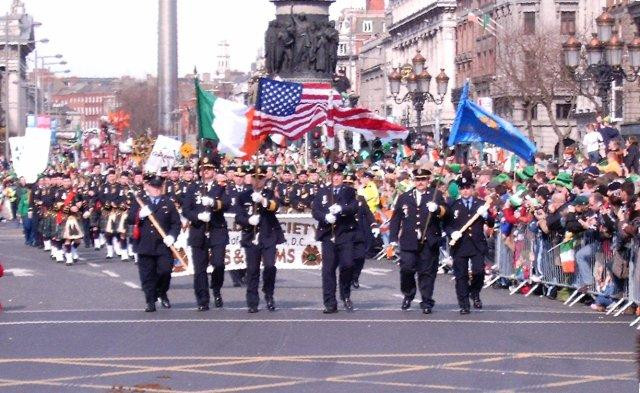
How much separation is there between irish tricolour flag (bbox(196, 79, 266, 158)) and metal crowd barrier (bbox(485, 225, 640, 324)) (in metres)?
3.99

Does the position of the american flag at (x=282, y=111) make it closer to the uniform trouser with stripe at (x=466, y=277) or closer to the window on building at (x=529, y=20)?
the uniform trouser with stripe at (x=466, y=277)

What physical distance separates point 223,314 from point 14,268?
11490 millimetres

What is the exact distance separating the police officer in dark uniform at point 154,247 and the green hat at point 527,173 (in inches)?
337

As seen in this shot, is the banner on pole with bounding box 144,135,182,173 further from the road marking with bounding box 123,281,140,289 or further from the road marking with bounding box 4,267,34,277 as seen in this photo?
Result: the road marking with bounding box 123,281,140,289

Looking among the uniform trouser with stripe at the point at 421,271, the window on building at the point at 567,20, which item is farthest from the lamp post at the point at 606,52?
the window on building at the point at 567,20

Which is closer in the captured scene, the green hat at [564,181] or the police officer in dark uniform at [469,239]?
the police officer in dark uniform at [469,239]

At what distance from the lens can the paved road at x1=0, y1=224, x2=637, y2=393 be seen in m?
14.6

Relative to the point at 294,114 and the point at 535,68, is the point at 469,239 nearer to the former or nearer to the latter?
the point at 294,114

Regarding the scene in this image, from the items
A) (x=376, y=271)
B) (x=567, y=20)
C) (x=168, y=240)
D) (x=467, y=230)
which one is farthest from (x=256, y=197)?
(x=567, y=20)

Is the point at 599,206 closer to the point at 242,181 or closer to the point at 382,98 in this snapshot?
the point at 242,181

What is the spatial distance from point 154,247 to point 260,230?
131 cm

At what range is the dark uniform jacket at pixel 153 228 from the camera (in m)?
21.4

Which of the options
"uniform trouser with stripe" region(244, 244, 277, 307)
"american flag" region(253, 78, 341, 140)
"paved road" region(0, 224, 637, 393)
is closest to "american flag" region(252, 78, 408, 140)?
"american flag" region(253, 78, 341, 140)

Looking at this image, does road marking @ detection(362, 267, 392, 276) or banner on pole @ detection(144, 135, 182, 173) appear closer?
road marking @ detection(362, 267, 392, 276)
